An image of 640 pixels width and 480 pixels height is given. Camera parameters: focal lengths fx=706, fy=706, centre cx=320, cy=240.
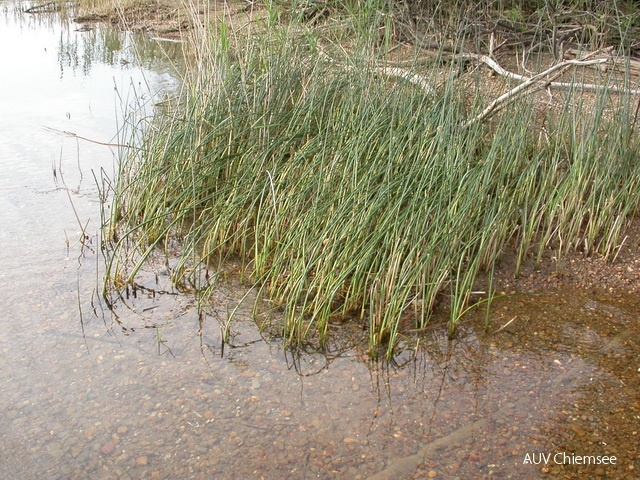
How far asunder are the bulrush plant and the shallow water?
20 cm

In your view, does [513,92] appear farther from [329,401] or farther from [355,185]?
[329,401]

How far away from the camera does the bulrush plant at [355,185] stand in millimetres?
3035

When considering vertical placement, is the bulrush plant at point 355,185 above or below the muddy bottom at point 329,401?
above

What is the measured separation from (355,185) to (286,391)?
1.14 m

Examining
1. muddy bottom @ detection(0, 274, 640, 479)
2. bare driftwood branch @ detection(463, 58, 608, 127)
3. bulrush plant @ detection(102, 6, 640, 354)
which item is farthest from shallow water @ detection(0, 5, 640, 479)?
bare driftwood branch @ detection(463, 58, 608, 127)

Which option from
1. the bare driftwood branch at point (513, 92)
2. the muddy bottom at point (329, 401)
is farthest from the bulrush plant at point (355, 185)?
the muddy bottom at point (329, 401)

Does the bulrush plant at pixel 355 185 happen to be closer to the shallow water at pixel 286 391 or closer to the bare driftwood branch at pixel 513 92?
the bare driftwood branch at pixel 513 92

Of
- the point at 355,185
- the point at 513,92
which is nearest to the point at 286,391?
the point at 355,185

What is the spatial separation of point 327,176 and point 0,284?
5.36ft

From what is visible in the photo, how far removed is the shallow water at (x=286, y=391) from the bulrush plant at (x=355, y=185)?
0.20 m

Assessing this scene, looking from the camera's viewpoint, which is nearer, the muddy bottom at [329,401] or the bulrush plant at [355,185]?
the muddy bottom at [329,401]

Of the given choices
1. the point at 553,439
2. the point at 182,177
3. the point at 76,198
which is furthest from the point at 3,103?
the point at 553,439

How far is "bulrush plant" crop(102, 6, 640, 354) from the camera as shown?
3.04 m

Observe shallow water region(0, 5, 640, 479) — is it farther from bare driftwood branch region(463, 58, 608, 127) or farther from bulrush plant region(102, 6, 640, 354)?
bare driftwood branch region(463, 58, 608, 127)
